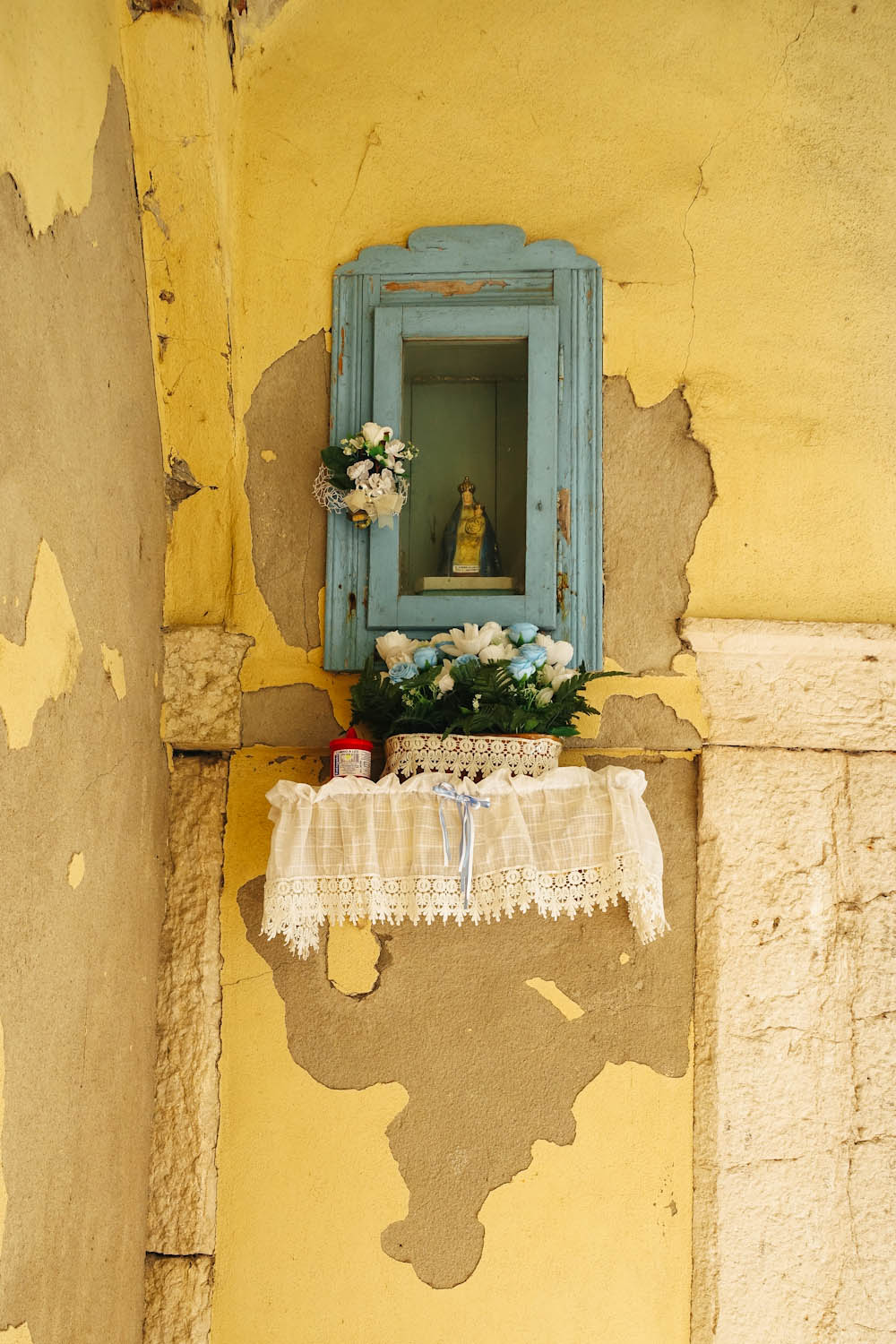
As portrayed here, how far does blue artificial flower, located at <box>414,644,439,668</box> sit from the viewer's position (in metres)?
2.52

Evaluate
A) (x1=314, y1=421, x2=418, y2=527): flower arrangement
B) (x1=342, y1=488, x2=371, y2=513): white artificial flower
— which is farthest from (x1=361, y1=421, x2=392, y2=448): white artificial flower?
(x1=342, y1=488, x2=371, y2=513): white artificial flower

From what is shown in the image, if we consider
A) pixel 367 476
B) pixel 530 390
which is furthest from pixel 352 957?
pixel 530 390

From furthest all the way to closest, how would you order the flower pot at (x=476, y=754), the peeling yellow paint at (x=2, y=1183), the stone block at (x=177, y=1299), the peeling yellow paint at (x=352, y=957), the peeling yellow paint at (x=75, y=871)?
the peeling yellow paint at (x=352, y=957) < the stone block at (x=177, y=1299) < the flower pot at (x=476, y=754) < the peeling yellow paint at (x=75, y=871) < the peeling yellow paint at (x=2, y=1183)

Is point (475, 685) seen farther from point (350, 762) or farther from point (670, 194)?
point (670, 194)

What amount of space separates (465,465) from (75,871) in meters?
1.36

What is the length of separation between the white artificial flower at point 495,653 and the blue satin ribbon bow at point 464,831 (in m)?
0.32

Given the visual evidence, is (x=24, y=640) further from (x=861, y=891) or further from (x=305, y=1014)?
(x=861, y=891)

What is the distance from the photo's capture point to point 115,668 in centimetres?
249

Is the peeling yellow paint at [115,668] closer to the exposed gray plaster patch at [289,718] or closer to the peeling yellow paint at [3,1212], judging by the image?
the exposed gray plaster patch at [289,718]

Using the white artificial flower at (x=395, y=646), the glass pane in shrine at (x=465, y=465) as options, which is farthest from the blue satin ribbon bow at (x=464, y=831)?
the glass pane in shrine at (x=465, y=465)

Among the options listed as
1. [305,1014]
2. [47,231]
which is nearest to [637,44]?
[47,231]

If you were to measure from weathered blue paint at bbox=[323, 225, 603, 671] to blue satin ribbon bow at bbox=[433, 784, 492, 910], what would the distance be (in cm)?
54

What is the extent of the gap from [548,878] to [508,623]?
70 cm

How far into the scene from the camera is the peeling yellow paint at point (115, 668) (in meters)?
2.44
